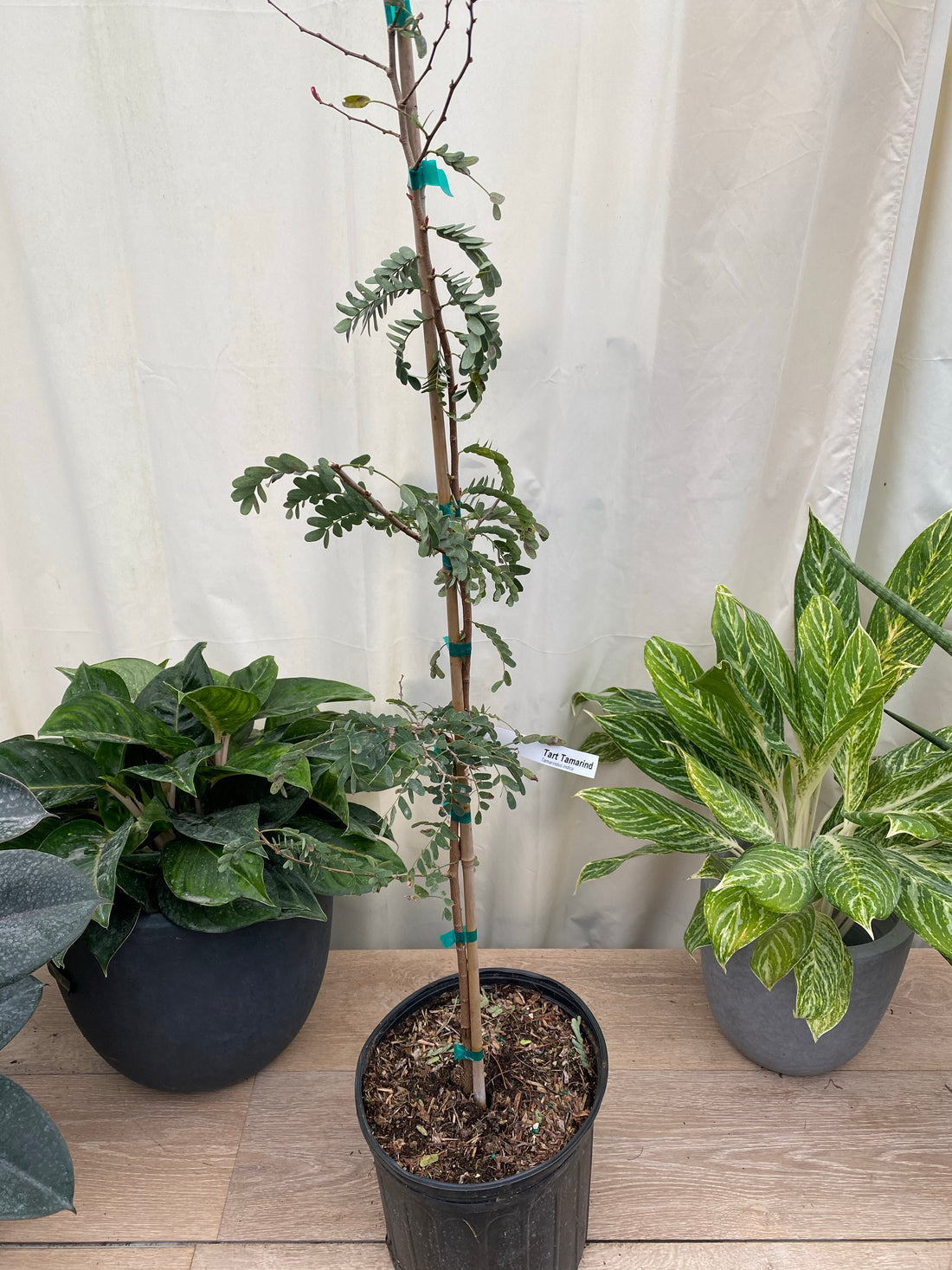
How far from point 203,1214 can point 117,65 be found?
136 centimetres

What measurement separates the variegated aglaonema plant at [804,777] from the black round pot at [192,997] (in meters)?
0.41

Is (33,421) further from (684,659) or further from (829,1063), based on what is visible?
(829,1063)

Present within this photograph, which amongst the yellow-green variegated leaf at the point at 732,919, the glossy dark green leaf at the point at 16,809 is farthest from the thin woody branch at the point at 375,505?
the yellow-green variegated leaf at the point at 732,919

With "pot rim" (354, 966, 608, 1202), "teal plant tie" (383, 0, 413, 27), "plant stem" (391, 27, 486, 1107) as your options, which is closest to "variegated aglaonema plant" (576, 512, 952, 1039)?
"pot rim" (354, 966, 608, 1202)

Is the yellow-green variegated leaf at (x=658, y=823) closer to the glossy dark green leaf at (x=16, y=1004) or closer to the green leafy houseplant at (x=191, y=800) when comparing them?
the green leafy houseplant at (x=191, y=800)

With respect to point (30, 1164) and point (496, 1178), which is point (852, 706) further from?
point (30, 1164)

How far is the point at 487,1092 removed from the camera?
1.00 meters

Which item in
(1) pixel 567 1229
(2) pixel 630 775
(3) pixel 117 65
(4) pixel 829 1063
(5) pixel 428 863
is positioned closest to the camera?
(5) pixel 428 863

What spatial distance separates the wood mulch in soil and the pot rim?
0.06 ft

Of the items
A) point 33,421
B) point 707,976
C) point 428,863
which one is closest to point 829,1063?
point 707,976

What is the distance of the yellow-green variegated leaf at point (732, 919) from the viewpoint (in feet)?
3.00

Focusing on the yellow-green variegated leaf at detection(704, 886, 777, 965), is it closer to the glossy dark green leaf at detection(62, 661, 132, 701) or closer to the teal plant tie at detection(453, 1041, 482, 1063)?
the teal plant tie at detection(453, 1041, 482, 1063)

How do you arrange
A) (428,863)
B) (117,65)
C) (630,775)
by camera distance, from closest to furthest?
1. (428,863)
2. (117,65)
3. (630,775)

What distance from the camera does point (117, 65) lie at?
105 cm
